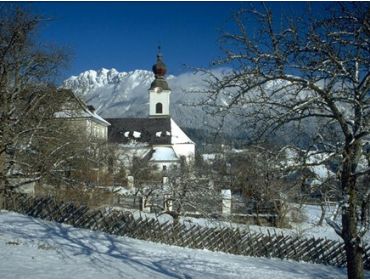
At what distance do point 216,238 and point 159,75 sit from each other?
266 feet

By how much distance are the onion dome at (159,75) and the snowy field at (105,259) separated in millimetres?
74560

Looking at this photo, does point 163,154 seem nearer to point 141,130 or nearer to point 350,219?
point 141,130

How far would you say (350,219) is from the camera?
321 inches

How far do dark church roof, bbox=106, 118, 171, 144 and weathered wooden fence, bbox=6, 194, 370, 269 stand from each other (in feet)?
204

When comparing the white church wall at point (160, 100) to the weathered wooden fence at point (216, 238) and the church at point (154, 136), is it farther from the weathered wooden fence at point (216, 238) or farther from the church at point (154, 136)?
the weathered wooden fence at point (216, 238)

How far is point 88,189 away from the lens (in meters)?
27.0

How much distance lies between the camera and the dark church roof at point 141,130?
8375 cm

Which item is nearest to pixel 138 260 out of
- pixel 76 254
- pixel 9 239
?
pixel 76 254

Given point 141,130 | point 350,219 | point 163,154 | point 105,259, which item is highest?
point 141,130

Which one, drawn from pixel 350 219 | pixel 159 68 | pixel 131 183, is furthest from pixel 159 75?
pixel 350 219

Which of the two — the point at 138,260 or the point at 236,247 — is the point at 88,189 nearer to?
the point at 236,247

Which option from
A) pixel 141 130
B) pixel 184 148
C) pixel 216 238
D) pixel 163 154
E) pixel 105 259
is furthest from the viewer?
pixel 141 130

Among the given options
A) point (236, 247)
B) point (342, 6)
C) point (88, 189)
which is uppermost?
point (342, 6)

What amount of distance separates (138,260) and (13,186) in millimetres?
9326
